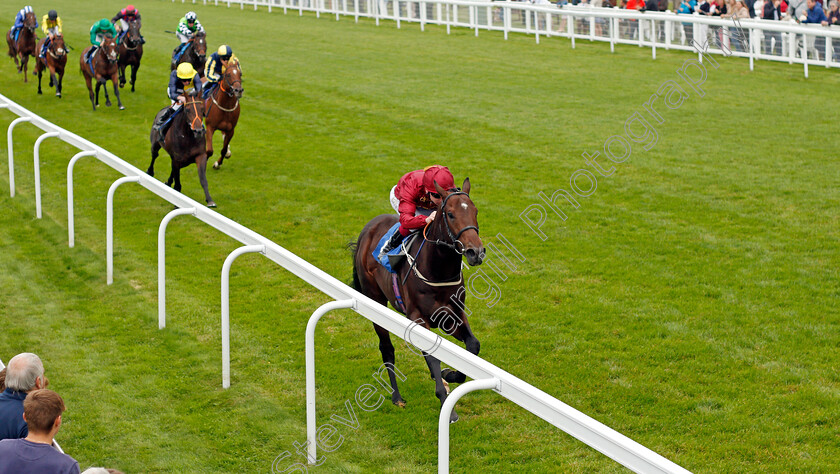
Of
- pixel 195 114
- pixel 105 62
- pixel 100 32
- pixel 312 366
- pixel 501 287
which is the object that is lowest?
pixel 501 287

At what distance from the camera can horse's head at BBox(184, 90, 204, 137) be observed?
9359 mm

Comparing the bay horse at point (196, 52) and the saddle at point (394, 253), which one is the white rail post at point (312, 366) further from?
the bay horse at point (196, 52)

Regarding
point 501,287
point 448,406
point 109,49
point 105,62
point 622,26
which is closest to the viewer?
point 448,406

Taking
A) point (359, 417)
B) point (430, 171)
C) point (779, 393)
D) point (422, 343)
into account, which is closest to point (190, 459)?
point (359, 417)

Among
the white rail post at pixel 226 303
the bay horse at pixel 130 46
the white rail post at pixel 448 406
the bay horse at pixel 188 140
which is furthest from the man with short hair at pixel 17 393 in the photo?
the bay horse at pixel 130 46

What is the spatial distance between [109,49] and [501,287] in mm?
10001

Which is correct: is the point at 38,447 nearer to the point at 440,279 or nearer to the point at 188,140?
the point at 440,279

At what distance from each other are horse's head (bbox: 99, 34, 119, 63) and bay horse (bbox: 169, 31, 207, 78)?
1.83m

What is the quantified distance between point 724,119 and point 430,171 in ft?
30.6

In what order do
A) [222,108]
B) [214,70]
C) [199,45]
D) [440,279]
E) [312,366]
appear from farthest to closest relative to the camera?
1. [199,45]
2. [214,70]
3. [222,108]
4. [440,279]
5. [312,366]

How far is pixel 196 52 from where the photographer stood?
13.2 meters

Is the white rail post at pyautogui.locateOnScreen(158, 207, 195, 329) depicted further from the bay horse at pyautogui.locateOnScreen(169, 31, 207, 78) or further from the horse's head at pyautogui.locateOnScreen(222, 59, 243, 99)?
the bay horse at pyautogui.locateOnScreen(169, 31, 207, 78)

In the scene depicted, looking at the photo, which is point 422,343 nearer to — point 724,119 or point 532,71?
point 724,119

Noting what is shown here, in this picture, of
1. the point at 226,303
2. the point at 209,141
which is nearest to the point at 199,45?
the point at 209,141
